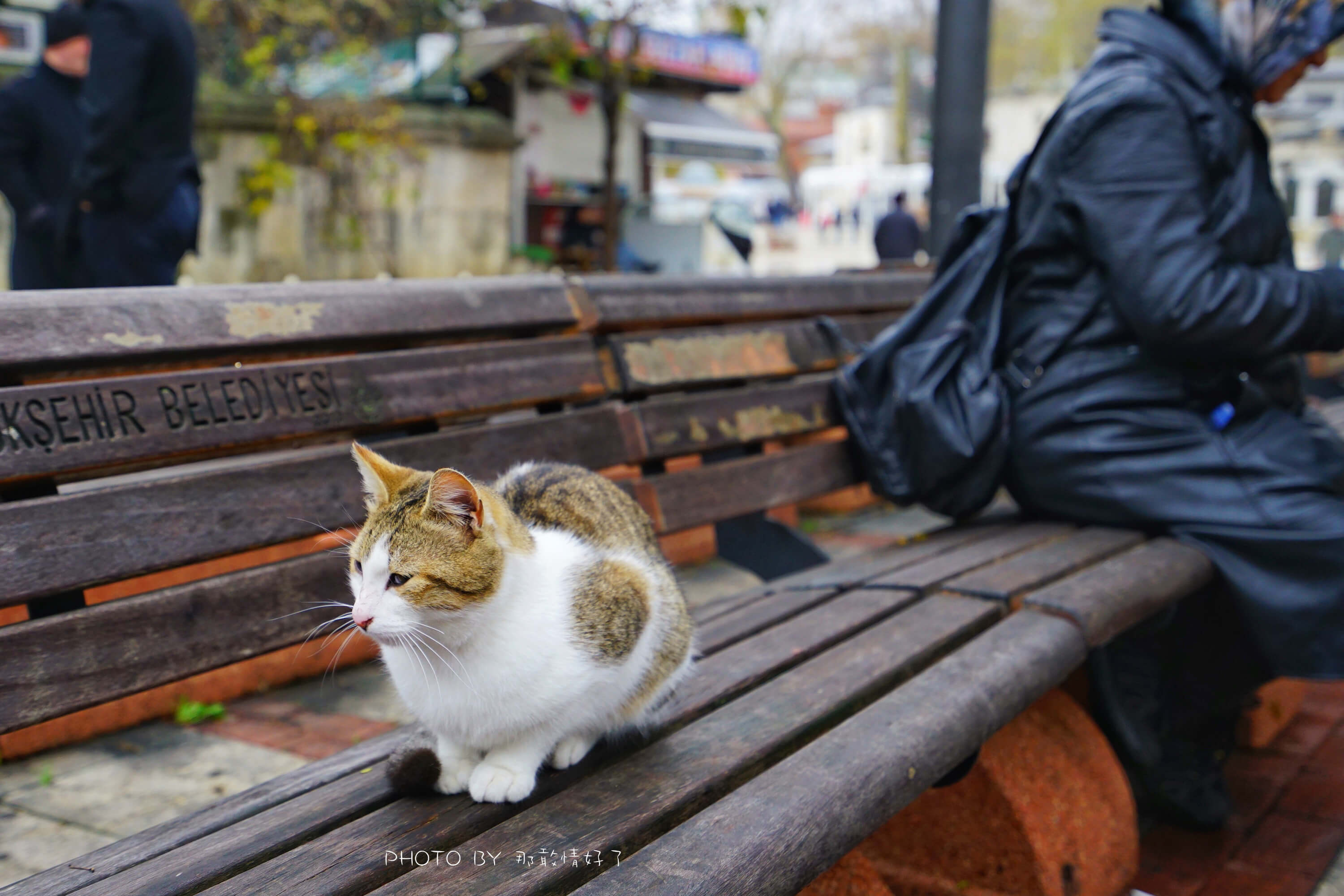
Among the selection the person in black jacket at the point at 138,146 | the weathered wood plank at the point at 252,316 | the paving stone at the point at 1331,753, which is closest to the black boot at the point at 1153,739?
the paving stone at the point at 1331,753

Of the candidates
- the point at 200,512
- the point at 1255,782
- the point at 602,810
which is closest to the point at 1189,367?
the point at 1255,782

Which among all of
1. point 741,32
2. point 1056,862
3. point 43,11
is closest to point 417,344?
point 1056,862

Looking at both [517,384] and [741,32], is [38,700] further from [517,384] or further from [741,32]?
[741,32]

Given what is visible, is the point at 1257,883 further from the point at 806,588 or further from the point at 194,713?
the point at 194,713

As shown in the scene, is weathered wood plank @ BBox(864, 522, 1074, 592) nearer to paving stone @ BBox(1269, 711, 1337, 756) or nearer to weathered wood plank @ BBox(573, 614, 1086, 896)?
weathered wood plank @ BBox(573, 614, 1086, 896)

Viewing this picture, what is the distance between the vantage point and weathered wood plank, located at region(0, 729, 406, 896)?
4.21ft

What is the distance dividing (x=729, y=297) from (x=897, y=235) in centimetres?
896

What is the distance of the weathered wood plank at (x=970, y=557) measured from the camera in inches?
95.3

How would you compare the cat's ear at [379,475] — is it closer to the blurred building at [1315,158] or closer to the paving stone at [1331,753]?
the paving stone at [1331,753]

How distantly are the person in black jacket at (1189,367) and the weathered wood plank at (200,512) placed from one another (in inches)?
56.0

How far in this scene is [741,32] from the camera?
19.4ft

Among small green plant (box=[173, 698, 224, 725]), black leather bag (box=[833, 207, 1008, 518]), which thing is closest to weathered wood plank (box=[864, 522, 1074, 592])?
black leather bag (box=[833, 207, 1008, 518])

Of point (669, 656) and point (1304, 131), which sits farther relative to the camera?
point (1304, 131)

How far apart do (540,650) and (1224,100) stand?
2335 millimetres
